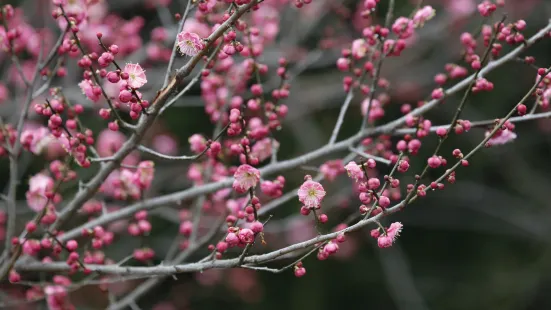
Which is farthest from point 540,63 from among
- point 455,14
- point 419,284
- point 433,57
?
point 419,284

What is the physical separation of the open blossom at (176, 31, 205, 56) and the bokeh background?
2.84 m

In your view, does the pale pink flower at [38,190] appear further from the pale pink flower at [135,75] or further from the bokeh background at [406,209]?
the bokeh background at [406,209]

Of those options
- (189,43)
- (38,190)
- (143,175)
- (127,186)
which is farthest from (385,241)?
(38,190)

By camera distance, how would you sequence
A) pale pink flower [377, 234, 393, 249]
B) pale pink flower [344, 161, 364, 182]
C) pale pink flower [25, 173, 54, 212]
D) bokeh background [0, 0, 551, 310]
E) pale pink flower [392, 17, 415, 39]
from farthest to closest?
1. bokeh background [0, 0, 551, 310]
2. pale pink flower [25, 173, 54, 212]
3. pale pink flower [392, 17, 415, 39]
4. pale pink flower [344, 161, 364, 182]
5. pale pink flower [377, 234, 393, 249]

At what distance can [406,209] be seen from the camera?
21.2ft

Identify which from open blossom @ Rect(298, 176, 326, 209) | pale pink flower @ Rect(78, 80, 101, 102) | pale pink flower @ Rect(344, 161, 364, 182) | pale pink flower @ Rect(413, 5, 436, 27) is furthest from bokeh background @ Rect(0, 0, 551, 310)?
open blossom @ Rect(298, 176, 326, 209)

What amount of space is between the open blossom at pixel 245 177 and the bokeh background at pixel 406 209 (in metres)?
2.77

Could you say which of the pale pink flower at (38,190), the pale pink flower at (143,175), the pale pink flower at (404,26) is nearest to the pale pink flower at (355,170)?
the pale pink flower at (404,26)

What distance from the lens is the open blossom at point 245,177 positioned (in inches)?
71.5

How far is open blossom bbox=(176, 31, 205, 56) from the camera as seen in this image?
70.1 inches

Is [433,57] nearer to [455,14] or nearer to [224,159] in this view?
[455,14]

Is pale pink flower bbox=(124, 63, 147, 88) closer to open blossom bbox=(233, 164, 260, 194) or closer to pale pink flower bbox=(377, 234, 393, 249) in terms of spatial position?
open blossom bbox=(233, 164, 260, 194)

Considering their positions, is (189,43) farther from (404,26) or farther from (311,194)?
(404,26)

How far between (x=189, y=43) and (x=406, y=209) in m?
5.00
